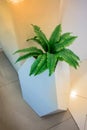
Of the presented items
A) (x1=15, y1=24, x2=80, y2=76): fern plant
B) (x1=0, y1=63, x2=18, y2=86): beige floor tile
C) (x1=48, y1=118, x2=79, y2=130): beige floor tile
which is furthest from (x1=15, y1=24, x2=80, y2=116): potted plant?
(x1=0, y1=63, x2=18, y2=86): beige floor tile

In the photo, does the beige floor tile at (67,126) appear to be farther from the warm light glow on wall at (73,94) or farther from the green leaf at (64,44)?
the green leaf at (64,44)

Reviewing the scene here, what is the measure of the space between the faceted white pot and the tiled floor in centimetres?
7

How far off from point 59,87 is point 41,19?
0.55 metres

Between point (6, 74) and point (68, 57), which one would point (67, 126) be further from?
point (6, 74)

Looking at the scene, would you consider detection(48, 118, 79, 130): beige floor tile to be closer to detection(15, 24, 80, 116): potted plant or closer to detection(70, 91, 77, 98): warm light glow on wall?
detection(15, 24, 80, 116): potted plant

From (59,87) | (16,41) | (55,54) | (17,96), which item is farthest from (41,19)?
(17,96)

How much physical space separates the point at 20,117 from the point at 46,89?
389 millimetres

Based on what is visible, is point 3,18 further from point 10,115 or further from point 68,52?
point 10,115

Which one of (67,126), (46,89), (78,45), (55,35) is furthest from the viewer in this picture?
(78,45)

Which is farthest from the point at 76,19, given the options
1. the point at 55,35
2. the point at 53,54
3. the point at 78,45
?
the point at 53,54

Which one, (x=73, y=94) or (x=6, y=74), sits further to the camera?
(x=6, y=74)

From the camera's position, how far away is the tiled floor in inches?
59.4

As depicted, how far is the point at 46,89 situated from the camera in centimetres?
137

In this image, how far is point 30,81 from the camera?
1.46 meters
